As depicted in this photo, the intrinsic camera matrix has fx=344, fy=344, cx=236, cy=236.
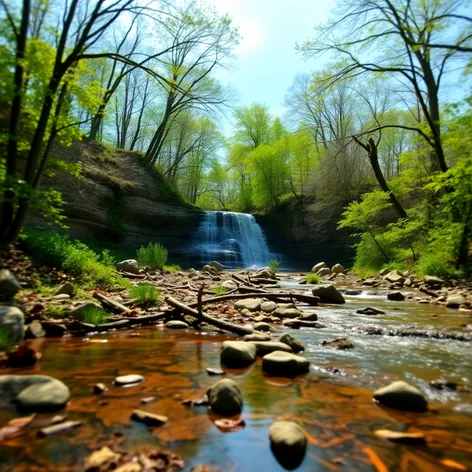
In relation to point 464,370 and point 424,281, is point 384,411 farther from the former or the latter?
point 424,281

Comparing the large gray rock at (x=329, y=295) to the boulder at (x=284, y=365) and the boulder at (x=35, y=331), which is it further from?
the boulder at (x=35, y=331)

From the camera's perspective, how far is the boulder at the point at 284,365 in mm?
3197

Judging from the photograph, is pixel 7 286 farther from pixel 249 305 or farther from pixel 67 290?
pixel 249 305

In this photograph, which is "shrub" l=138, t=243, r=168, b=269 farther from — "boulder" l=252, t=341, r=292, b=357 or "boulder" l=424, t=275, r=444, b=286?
"boulder" l=252, t=341, r=292, b=357

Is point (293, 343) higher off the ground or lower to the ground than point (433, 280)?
lower

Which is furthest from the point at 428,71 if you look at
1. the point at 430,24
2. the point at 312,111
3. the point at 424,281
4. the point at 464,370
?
the point at 312,111

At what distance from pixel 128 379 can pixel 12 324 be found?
1876 mm

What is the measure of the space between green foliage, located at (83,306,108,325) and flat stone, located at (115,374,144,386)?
215 centimetres

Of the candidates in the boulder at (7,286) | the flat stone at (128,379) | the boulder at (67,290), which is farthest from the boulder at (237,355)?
the boulder at (67,290)

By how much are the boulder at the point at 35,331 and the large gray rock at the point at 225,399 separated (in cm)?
292

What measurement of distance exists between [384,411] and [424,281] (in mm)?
9959

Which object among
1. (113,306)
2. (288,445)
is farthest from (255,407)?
(113,306)

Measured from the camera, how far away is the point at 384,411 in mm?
2455

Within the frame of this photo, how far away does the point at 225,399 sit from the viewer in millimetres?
2432
